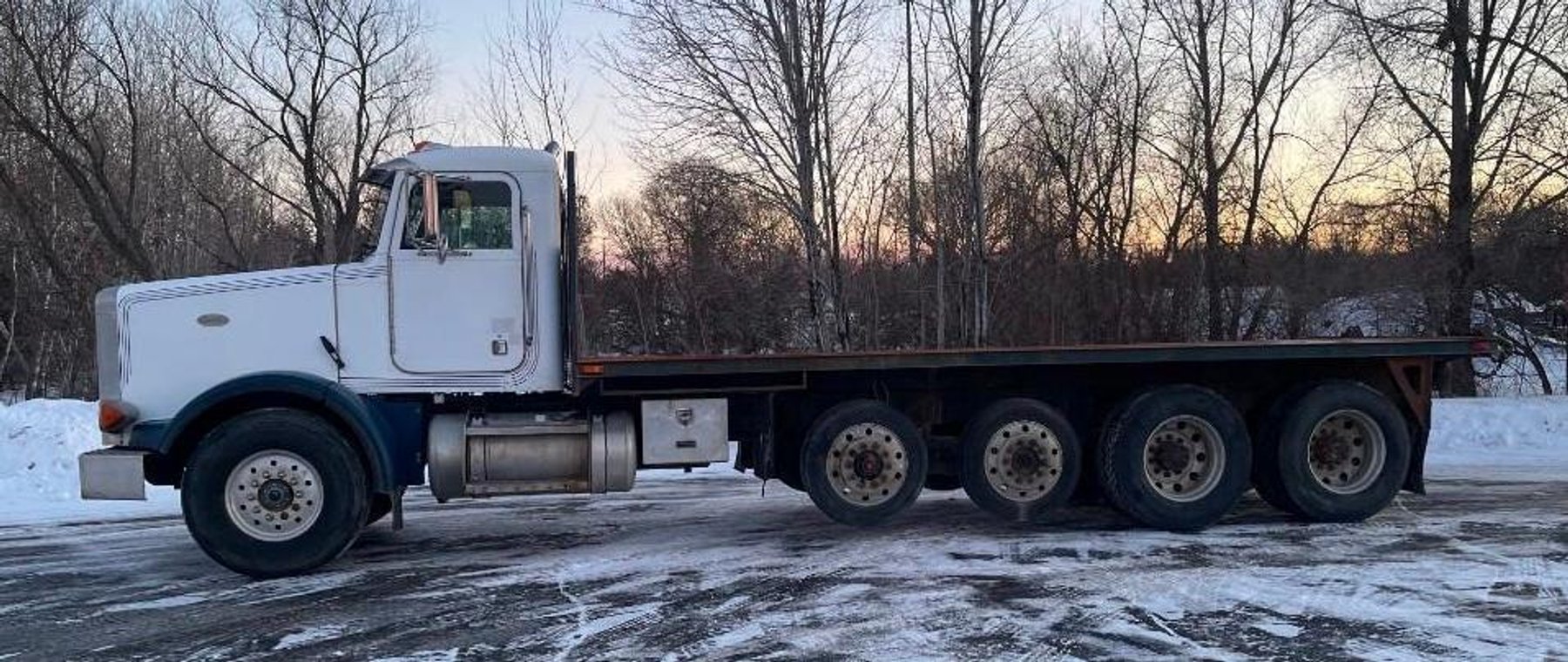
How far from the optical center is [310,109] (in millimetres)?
21016

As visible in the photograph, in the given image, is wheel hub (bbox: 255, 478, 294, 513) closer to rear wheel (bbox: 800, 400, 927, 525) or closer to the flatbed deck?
the flatbed deck

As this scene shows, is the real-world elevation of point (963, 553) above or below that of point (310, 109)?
below

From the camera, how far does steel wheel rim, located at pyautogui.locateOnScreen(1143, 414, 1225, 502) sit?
26.5ft

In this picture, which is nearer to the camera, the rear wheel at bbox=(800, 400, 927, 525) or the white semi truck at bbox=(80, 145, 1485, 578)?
the white semi truck at bbox=(80, 145, 1485, 578)

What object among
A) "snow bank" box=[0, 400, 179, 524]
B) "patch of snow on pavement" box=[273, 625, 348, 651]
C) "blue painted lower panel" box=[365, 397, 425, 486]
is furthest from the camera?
"snow bank" box=[0, 400, 179, 524]

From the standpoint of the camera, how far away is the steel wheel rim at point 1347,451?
830 cm

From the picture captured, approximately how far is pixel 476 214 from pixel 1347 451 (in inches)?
256

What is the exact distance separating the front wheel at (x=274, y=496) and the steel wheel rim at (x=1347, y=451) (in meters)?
6.73

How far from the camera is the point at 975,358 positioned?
780 cm

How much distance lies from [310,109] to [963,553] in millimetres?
17758

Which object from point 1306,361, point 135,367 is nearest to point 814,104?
point 1306,361

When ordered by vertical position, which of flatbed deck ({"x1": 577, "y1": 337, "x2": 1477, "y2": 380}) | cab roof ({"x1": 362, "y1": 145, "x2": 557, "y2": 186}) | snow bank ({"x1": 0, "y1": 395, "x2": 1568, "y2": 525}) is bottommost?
snow bank ({"x1": 0, "y1": 395, "x2": 1568, "y2": 525})

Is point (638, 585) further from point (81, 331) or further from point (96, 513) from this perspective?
point (81, 331)

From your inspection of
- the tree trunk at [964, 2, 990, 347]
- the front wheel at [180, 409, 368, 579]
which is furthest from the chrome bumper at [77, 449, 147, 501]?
the tree trunk at [964, 2, 990, 347]
